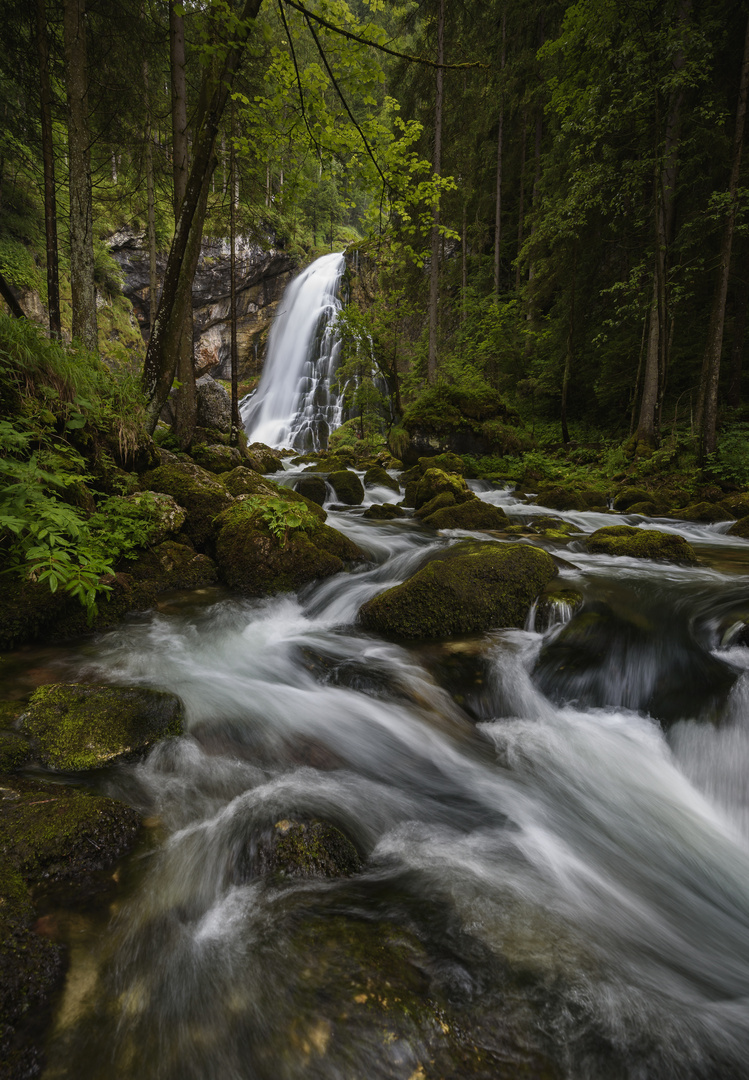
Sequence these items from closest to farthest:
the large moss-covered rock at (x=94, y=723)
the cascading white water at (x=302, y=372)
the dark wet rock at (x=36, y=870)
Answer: the dark wet rock at (x=36, y=870) < the large moss-covered rock at (x=94, y=723) < the cascading white water at (x=302, y=372)

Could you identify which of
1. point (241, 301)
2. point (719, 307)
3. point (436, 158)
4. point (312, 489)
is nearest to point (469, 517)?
point (312, 489)

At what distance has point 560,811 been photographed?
115 inches

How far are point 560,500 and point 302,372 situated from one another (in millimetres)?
24441

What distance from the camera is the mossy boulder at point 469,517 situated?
890 centimetres

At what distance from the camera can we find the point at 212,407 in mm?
12891

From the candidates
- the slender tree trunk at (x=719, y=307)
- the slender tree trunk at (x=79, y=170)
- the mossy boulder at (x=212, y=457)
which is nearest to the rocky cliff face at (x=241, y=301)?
the slender tree trunk at (x=79, y=170)

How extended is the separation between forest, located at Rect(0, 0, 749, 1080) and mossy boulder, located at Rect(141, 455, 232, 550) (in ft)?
0.14

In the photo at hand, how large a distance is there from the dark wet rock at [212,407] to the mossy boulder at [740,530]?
12.2 metres

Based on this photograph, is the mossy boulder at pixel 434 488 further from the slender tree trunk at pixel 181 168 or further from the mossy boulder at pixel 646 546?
the slender tree trunk at pixel 181 168

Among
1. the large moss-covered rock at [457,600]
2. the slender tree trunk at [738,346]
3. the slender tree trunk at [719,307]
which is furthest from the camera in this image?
the slender tree trunk at [738,346]

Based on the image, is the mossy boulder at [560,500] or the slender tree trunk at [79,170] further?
the mossy boulder at [560,500]

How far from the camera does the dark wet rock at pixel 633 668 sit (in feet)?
12.0

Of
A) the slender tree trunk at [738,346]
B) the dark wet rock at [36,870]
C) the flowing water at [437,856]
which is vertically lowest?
the flowing water at [437,856]

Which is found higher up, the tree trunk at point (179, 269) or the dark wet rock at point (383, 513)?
the tree trunk at point (179, 269)
